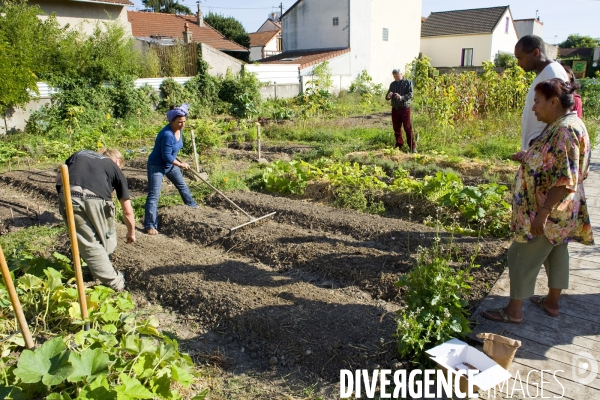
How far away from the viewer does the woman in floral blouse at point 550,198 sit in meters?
2.89

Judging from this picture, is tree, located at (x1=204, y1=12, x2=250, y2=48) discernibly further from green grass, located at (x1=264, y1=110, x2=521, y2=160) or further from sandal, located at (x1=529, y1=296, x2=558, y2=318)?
sandal, located at (x1=529, y1=296, x2=558, y2=318)


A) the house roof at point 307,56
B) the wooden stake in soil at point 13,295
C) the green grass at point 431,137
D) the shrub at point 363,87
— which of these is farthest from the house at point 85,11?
the wooden stake in soil at point 13,295

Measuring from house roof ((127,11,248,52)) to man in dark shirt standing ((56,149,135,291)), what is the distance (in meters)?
22.1

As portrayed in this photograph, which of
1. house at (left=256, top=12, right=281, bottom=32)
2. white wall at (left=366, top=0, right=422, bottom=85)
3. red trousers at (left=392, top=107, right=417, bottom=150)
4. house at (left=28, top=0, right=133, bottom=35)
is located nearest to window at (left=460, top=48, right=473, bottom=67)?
white wall at (left=366, top=0, right=422, bottom=85)

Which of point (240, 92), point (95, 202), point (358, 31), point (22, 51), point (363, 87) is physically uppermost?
point (358, 31)

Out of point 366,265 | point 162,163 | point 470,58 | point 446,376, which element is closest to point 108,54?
point 162,163

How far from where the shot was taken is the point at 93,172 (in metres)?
4.07

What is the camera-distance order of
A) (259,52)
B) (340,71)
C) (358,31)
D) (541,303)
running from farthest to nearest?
1. (259,52)
2. (358,31)
3. (340,71)
4. (541,303)

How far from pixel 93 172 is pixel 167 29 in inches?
953

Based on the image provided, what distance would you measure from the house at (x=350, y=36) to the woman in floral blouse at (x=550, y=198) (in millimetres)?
19135

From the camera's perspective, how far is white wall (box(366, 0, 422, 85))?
999 inches

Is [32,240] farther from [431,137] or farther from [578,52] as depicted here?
[578,52]

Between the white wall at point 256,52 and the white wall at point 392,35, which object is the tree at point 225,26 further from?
the white wall at point 392,35

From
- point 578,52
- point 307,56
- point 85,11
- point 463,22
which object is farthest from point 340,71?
point 578,52
